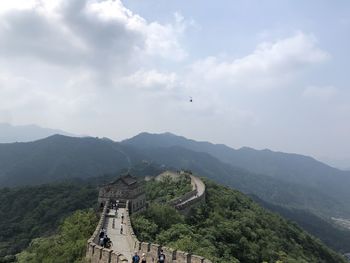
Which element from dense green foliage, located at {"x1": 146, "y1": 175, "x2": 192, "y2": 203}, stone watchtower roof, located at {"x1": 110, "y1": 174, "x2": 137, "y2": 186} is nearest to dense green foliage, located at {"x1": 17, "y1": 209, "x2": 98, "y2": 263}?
stone watchtower roof, located at {"x1": 110, "y1": 174, "x2": 137, "y2": 186}

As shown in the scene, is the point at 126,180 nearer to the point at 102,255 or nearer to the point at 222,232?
the point at 222,232

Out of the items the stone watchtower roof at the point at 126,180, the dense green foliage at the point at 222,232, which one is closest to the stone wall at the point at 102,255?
the dense green foliage at the point at 222,232

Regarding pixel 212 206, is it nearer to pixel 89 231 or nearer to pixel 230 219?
pixel 230 219

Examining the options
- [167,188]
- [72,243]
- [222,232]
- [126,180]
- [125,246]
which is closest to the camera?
[125,246]

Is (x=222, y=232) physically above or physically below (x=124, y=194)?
below

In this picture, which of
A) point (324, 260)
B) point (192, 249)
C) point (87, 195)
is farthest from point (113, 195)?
point (87, 195)

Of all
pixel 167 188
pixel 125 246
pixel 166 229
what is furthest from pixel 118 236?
pixel 167 188

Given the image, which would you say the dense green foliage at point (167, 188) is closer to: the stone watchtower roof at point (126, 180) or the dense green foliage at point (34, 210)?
the stone watchtower roof at point (126, 180)
